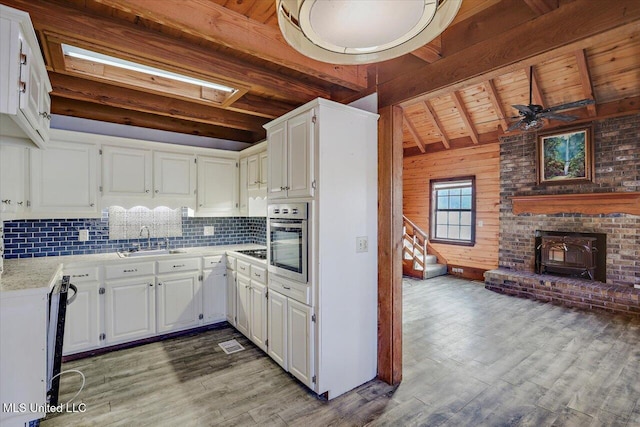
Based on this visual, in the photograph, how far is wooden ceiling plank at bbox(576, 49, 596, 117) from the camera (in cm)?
432

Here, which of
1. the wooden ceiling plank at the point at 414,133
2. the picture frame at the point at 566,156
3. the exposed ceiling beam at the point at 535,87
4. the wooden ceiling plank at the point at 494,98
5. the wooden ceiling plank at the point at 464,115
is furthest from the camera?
the wooden ceiling plank at the point at 414,133

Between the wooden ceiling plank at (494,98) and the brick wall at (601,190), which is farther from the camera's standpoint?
the wooden ceiling plank at (494,98)

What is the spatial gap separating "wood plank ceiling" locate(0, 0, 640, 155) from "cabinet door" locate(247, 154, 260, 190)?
1.42ft

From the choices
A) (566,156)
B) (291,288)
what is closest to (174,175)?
(291,288)

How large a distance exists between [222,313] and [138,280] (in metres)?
1.04

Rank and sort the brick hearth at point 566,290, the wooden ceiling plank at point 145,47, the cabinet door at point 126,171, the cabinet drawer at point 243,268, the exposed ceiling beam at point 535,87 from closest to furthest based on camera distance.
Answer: the wooden ceiling plank at point 145,47 → the cabinet drawer at point 243,268 → the cabinet door at point 126,171 → the brick hearth at point 566,290 → the exposed ceiling beam at point 535,87

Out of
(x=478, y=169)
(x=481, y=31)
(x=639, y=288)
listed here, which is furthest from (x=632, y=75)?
(x=481, y=31)

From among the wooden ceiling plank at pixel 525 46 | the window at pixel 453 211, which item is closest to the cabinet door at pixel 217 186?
the wooden ceiling plank at pixel 525 46

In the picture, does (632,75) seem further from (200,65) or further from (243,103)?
(200,65)

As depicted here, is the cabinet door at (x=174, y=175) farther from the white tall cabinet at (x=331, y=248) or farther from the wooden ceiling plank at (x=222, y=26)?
the wooden ceiling plank at (x=222, y=26)

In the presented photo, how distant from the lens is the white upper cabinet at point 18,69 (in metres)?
1.55

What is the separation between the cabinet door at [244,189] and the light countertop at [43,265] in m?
0.62

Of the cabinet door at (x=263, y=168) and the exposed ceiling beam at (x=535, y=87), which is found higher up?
the exposed ceiling beam at (x=535, y=87)

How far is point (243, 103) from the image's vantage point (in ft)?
10.8
